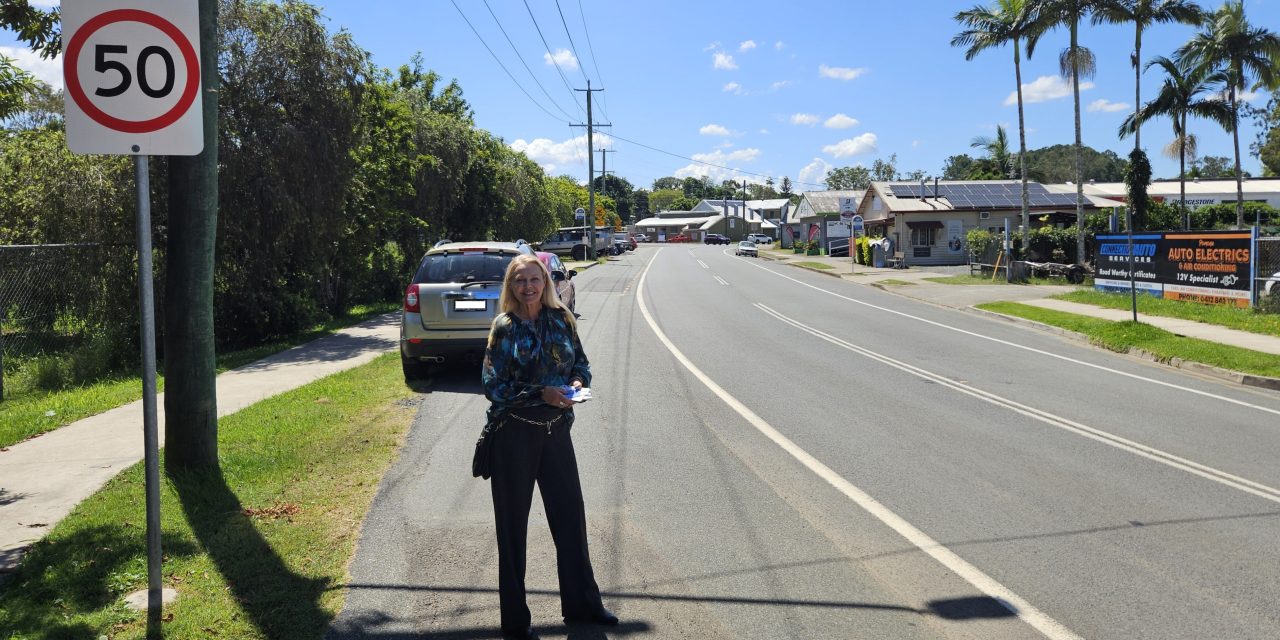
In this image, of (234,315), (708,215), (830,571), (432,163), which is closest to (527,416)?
(830,571)

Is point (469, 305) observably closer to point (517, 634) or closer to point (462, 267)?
point (462, 267)

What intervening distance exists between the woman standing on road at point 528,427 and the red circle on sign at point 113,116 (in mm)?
1754

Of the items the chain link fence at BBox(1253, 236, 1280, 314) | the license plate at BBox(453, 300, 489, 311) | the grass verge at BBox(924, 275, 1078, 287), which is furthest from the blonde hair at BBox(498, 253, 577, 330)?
the grass verge at BBox(924, 275, 1078, 287)

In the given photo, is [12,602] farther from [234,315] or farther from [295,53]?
[295,53]

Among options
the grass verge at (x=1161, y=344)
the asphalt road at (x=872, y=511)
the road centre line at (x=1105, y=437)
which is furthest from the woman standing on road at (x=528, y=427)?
the grass verge at (x=1161, y=344)

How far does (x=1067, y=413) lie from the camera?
9.91 meters

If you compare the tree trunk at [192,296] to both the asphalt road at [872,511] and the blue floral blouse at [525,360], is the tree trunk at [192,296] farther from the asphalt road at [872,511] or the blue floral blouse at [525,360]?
the blue floral blouse at [525,360]

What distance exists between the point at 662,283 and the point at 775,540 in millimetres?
29397

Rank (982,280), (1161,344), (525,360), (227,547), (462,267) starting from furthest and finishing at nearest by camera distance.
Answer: (982,280)
(1161,344)
(462,267)
(227,547)
(525,360)

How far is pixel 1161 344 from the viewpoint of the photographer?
15602 millimetres

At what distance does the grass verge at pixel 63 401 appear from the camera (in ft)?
30.5

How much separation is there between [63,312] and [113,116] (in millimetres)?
12303

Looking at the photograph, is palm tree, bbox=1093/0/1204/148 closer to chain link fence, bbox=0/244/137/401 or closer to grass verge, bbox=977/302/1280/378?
grass verge, bbox=977/302/1280/378

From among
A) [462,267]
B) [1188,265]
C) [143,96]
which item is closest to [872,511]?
[143,96]
